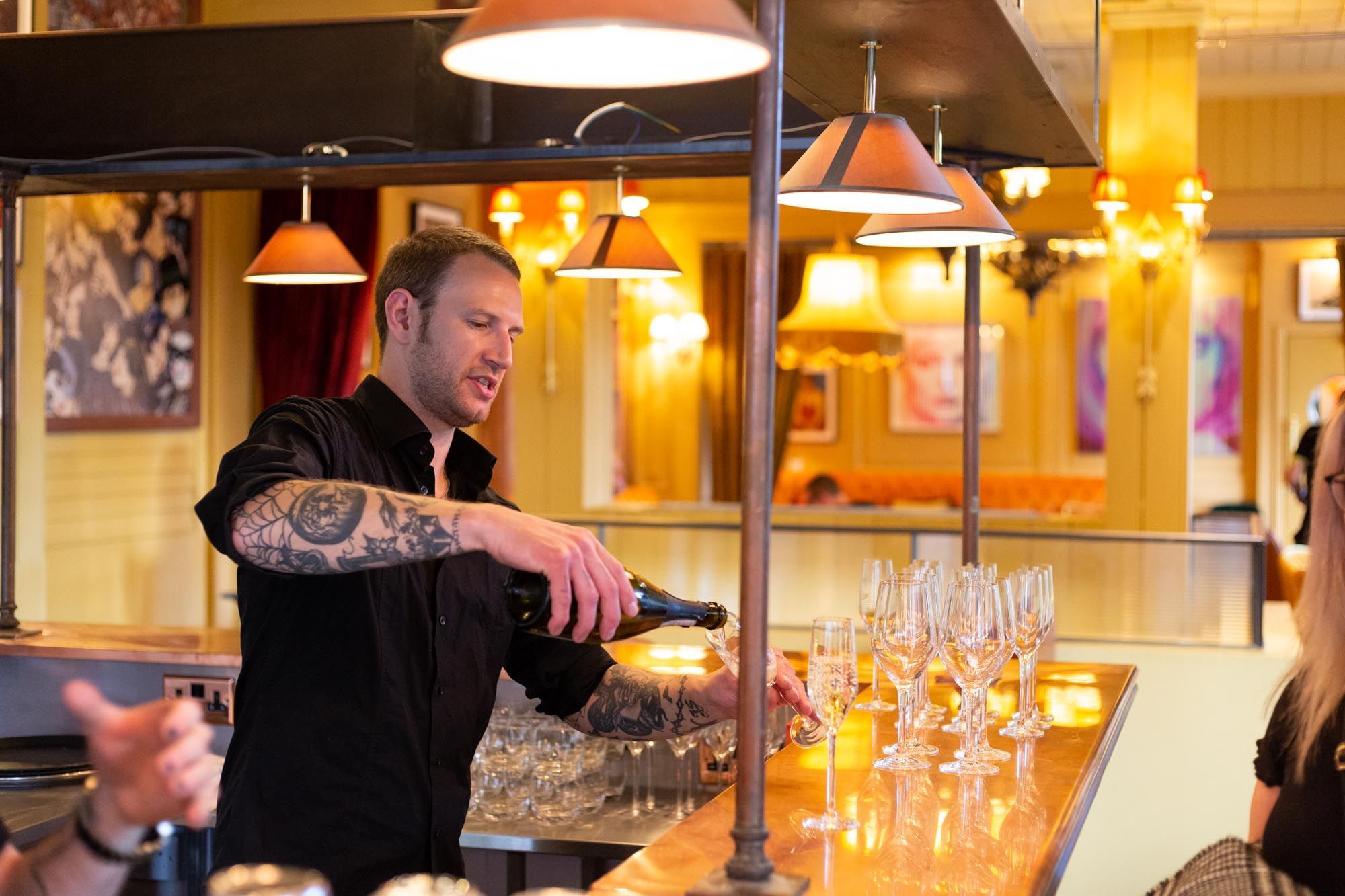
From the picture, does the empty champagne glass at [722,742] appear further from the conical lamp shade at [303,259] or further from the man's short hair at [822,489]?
the man's short hair at [822,489]

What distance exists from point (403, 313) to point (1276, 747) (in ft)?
4.59

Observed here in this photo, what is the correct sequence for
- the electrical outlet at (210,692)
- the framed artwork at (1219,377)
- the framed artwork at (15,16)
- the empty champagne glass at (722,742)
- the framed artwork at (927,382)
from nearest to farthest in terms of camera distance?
1. the empty champagne glass at (722,742)
2. the electrical outlet at (210,692)
3. the framed artwork at (15,16)
4. the framed artwork at (1219,377)
5. the framed artwork at (927,382)

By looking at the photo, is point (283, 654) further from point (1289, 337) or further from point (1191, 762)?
point (1289, 337)

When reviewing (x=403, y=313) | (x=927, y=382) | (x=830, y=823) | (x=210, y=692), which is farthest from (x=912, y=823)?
(x=927, y=382)

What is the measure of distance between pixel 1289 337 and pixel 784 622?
6.75 m

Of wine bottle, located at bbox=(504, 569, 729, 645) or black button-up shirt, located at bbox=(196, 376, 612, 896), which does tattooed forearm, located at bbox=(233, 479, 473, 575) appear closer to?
black button-up shirt, located at bbox=(196, 376, 612, 896)

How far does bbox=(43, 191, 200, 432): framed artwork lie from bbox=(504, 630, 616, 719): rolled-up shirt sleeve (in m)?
4.12

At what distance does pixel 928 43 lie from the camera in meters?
2.10

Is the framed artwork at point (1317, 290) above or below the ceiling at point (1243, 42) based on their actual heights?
below

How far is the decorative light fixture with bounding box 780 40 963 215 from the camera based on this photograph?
78.2 inches

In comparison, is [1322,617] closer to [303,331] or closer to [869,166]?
[869,166]

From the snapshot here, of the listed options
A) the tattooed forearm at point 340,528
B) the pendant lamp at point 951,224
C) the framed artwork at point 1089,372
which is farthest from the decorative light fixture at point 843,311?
the tattooed forearm at point 340,528

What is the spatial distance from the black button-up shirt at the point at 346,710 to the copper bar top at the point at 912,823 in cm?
45

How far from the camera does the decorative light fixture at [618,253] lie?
360 centimetres
